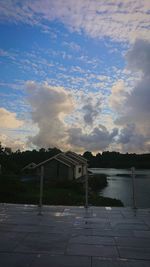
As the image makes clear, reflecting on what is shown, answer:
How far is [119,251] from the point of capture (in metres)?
4.90

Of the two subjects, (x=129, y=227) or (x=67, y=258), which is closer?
(x=67, y=258)

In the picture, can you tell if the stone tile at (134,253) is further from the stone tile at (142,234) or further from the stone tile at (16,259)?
the stone tile at (16,259)

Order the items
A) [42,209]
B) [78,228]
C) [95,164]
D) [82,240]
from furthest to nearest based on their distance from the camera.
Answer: [95,164]
[42,209]
[78,228]
[82,240]

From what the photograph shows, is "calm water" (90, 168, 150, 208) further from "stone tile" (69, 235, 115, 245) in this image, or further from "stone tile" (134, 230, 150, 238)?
"stone tile" (69, 235, 115, 245)

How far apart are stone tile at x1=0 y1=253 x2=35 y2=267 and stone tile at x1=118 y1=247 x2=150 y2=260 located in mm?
1408

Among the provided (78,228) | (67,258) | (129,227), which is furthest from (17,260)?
(129,227)

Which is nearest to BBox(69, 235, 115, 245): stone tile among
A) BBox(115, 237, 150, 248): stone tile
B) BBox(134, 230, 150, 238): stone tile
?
BBox(115, 237, 150, 248): stone tile

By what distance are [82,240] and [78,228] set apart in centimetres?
102

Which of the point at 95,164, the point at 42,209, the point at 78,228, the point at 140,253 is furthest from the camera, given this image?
the point at 95,164

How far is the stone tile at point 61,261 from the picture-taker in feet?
13.9

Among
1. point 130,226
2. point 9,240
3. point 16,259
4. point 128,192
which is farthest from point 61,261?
point 128,192

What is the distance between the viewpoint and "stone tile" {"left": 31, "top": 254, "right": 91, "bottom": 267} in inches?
167

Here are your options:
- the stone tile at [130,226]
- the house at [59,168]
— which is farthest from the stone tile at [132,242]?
the house at [59,168]

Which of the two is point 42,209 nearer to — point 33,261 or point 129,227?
point 129,227
